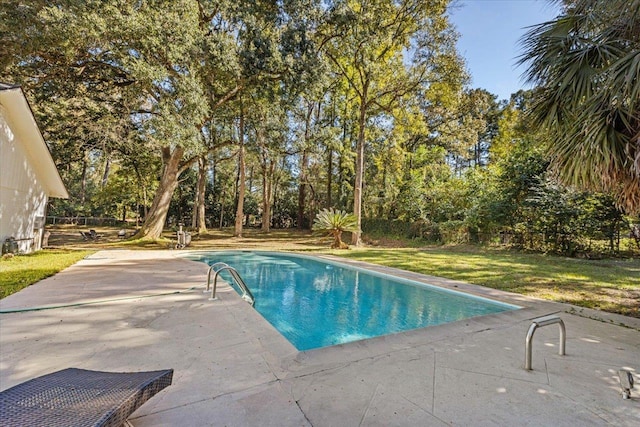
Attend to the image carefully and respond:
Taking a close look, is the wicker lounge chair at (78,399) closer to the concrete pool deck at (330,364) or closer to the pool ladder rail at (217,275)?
the concrete pool deck at (330,364)

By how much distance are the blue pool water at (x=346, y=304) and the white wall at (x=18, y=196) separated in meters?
6.83

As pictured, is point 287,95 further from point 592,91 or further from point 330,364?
point 330,364

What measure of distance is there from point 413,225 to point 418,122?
5641 millimetres

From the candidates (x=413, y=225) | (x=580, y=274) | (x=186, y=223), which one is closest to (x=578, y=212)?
(x=580, y=274)

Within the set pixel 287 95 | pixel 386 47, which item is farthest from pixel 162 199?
pixel 386 47

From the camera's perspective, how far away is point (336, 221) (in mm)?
13461

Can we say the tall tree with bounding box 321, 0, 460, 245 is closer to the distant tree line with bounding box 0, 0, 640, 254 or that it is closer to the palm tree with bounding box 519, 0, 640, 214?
the distant tree line with bounding box 0, 0, 640, 254

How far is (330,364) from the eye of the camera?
2.78m

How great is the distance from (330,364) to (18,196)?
458 inches

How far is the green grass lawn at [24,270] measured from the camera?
5152 mm

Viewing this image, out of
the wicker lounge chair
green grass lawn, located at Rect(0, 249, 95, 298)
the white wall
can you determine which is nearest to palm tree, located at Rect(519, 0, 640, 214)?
the wicker lounge chair

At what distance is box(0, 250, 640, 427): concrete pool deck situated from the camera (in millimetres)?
2061

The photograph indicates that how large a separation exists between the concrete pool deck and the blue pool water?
35.6 inches

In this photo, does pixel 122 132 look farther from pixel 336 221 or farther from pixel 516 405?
pixel 516 405
